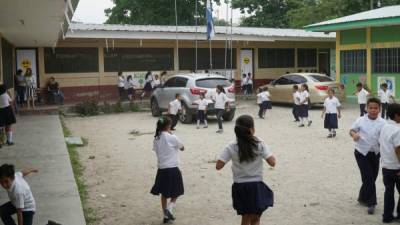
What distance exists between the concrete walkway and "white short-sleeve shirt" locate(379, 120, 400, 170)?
351 cm

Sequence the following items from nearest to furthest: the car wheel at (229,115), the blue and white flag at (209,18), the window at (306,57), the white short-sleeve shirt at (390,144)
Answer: the white short-sleeve shirt at (390,144) < the car wheel at (229,115) < the blue and white flag at (209,18) < the window at (306,57)

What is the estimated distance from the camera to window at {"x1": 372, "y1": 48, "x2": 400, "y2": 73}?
20.3 m

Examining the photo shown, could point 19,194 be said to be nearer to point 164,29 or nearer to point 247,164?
point 247,164

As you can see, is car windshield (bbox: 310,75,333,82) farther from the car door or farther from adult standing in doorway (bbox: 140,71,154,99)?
adult standing in doorway (bbox: 140,71,154,99)

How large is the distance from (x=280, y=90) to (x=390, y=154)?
54.0 ft

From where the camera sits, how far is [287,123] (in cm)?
1634

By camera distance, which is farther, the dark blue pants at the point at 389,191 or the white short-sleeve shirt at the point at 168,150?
the white short-sleeve shirt at the point at 168,150

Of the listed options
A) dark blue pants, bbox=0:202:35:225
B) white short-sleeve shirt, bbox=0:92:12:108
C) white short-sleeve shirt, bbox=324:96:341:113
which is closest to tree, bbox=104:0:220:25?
white short-sleeve shirt, bbox=324:96:341:113

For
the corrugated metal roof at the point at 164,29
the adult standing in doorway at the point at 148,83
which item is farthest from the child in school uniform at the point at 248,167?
the adult standing in doorway at the point at 148,83

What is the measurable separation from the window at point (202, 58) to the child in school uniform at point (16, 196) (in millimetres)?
20366

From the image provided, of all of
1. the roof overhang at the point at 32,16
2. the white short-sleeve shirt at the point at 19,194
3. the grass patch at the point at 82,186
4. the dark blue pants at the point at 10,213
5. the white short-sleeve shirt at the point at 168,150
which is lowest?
the grass patch at the point at 82,186

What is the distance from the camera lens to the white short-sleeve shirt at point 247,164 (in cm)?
479

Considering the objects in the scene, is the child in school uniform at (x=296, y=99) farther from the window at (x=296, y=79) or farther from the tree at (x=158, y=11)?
the tree at (x=158, y=11)

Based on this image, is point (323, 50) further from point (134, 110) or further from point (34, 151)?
point (34, 151)
